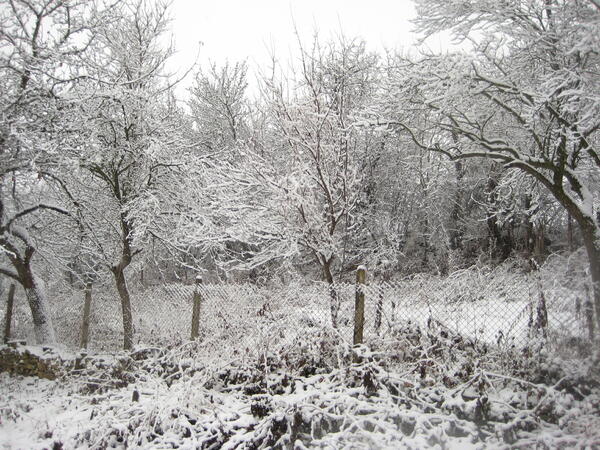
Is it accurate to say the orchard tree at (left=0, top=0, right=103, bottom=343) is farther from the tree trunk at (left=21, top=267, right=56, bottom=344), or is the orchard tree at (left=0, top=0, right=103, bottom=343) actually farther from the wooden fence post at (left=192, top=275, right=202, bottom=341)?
the wooden fence post at (left=192, top=275, right=202, bottom=341)

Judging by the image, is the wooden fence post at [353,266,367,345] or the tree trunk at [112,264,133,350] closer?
the wooden fence post at [353,266,367,345]

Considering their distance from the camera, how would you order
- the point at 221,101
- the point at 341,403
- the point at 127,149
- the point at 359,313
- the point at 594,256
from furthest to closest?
the point at 221,101 < the point at 127,149 < the point at 359,313 < the point at 594,256 < the point at 341,403

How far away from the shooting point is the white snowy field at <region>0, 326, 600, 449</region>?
362cm

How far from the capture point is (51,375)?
23.7 feet

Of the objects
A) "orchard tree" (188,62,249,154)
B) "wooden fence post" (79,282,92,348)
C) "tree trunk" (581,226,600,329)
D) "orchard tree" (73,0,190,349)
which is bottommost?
"wooden fence post" (79,282,92,348)

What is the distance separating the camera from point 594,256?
482cm

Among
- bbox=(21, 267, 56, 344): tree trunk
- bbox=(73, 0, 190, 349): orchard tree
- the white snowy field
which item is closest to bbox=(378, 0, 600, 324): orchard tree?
the white snowy field

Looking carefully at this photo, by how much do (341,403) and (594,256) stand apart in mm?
3311

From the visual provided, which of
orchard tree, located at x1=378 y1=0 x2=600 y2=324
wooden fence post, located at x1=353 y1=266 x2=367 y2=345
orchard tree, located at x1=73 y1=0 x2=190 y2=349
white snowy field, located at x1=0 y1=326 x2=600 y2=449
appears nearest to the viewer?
white snowy field, located at x1=0 y1=326 x2=600 y2=449

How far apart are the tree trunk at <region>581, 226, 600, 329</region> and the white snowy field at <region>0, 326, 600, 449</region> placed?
59 cm

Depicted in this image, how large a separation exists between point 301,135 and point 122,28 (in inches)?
229

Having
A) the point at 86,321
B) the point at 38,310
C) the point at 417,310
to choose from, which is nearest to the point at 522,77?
the point at 417,310

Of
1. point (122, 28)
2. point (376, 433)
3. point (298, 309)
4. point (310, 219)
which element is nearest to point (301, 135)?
point (310, 219)

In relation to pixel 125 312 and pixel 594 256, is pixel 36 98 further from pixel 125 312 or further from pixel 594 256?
pixel 594 256
